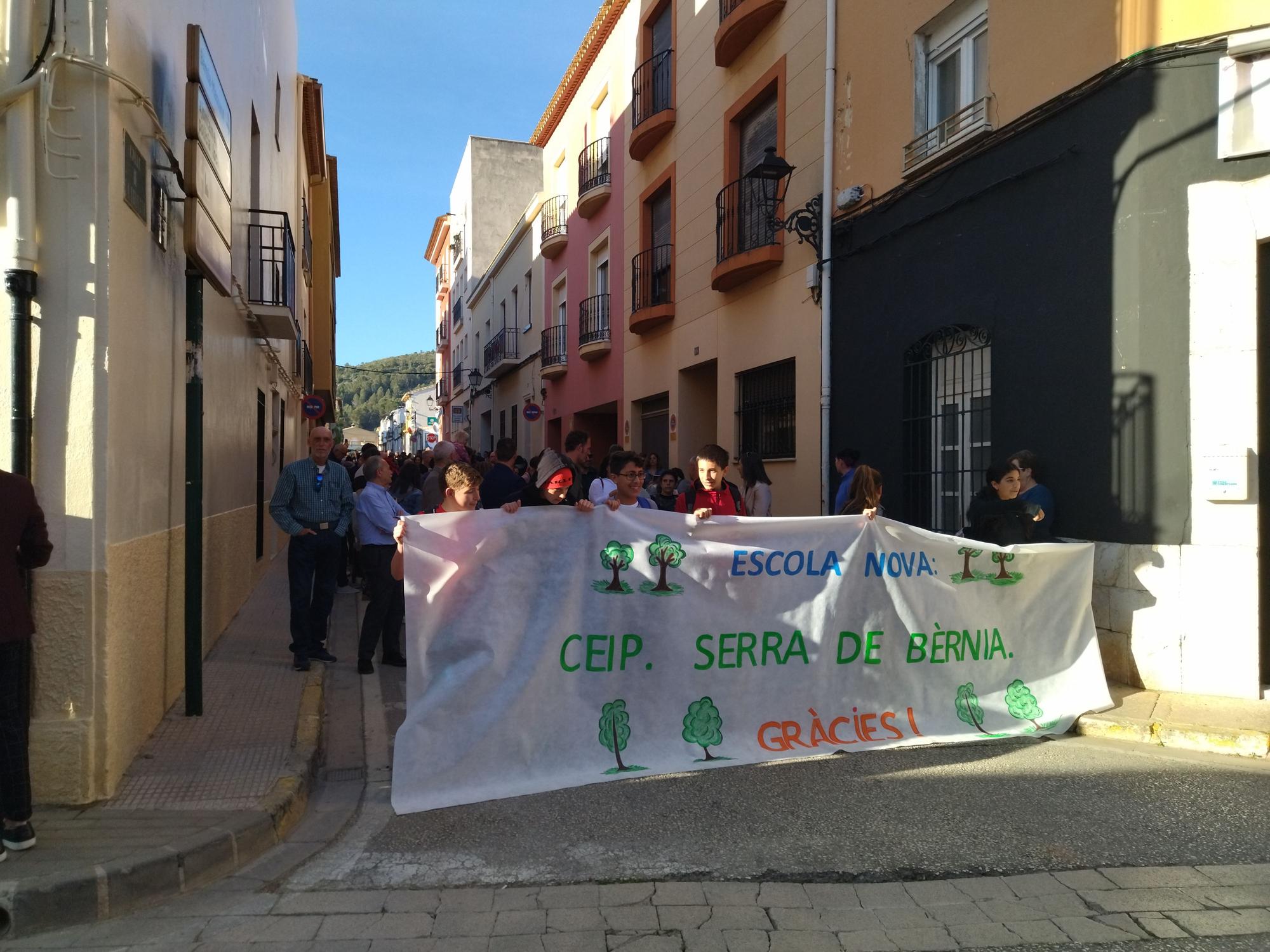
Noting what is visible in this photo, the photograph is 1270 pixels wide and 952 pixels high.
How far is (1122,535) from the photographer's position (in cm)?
695

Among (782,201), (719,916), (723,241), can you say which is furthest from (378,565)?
(723,241)

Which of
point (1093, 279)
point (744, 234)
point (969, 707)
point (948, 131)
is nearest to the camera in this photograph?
point (969, 707)

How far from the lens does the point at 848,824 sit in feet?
14.4

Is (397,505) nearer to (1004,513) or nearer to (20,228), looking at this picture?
(20,228)

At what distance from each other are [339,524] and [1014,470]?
5071mm

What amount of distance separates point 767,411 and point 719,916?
32.7 ft

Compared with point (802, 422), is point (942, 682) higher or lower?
lower

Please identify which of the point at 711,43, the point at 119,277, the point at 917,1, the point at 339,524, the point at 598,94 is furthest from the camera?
the point at 598,94

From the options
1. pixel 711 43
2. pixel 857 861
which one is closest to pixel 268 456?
pixel 711 43

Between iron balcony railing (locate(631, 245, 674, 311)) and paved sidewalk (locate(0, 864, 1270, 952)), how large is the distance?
1322cm

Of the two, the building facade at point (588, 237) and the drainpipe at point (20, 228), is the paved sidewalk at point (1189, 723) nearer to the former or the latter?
the drainpipe at point (20, 228)

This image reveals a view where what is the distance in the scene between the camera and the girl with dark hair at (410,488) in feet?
36.0

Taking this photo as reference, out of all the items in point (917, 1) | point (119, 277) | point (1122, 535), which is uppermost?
point (917, 1)

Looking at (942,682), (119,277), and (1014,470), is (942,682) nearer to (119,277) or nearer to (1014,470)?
(1014,470)
